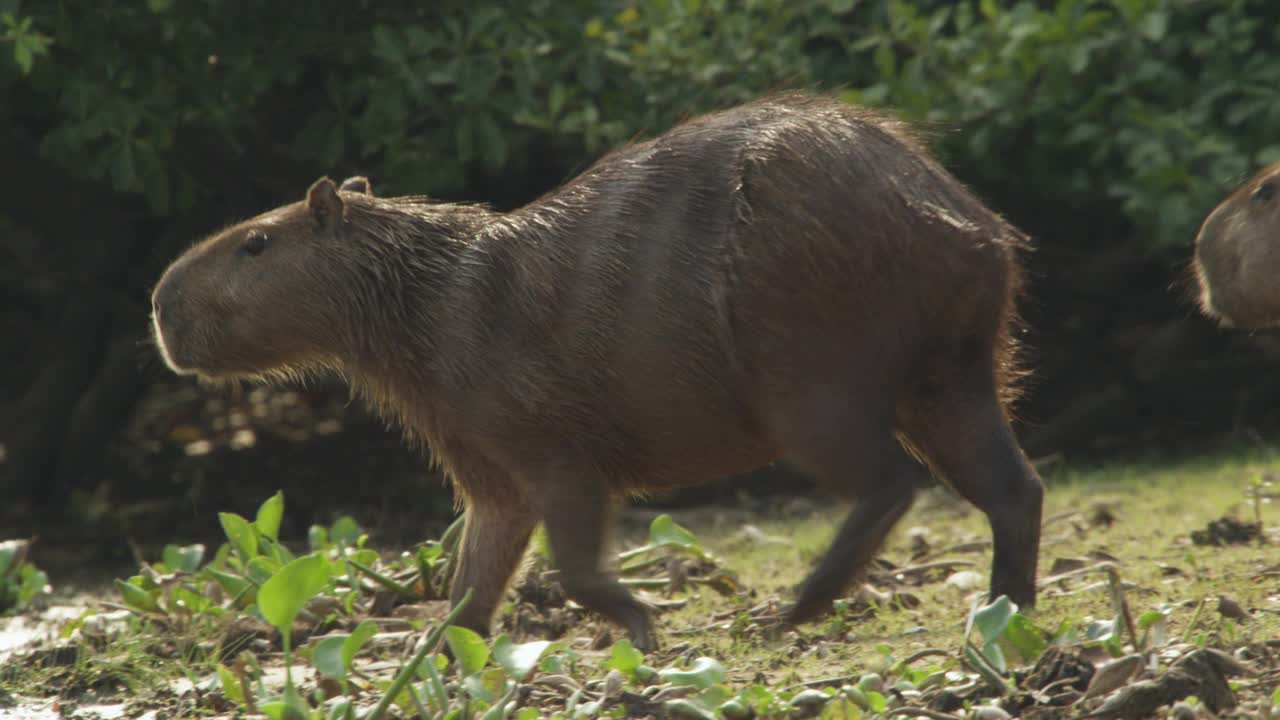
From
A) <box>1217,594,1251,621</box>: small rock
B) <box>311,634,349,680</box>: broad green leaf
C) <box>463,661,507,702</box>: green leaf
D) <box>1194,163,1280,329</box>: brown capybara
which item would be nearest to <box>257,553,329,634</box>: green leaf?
<box>311,634,349,680</box>: broad green leaf

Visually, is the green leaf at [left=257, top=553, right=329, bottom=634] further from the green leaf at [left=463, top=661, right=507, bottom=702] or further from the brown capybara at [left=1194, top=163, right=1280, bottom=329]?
the brown capybara at [left=1194, top=163, right=1280, bottom=329]

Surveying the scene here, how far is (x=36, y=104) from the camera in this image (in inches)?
259

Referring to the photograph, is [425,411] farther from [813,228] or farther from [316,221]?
→ [813,228]

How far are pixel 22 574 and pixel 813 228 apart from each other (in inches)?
103

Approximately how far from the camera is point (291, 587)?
3.08 metres

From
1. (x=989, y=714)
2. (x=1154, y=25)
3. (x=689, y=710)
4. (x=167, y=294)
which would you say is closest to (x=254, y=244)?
(x=167, y=294)

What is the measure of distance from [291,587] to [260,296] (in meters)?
1.19

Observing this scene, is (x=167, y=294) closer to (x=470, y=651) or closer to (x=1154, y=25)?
(x=470, y=651)

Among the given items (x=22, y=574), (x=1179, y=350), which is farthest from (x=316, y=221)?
(x=1179, y=350)

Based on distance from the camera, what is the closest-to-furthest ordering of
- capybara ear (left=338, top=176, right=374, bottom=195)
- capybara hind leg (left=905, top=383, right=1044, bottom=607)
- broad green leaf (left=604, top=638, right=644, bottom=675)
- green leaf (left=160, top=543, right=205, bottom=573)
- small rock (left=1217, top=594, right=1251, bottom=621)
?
broad green leaf (left=604, top=638, right=644, bottom=675) < small rock (left=1217, top=594, right=1251, bottom=621) < capybara hind leg (left=905, top=383, right=1044, bottom=607) < capybara ear (left=338, top=176, right=374, bottom=195) < green leaf (left=160, top=543, right=205, bottom=573)

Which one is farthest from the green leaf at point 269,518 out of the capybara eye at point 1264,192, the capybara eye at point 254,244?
the capybara eye at point 1264,192

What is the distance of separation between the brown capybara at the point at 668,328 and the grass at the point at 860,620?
21 centimetres

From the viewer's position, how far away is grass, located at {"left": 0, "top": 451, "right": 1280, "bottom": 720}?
3.27 metres

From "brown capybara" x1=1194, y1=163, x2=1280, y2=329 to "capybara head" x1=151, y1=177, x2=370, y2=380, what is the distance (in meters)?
2.08
